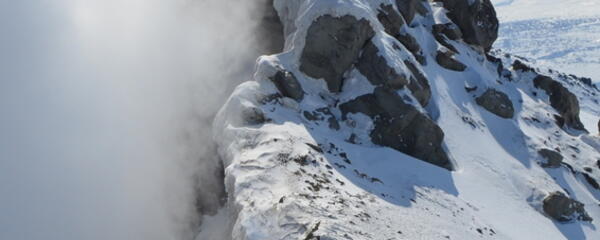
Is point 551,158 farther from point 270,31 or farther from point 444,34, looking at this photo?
point 270,31

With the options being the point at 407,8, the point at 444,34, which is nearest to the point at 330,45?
the point at 407,8

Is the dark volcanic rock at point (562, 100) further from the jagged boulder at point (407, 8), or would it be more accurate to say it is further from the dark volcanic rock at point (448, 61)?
the jagged boulder at point (407, 8)

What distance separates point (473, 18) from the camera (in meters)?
44.2

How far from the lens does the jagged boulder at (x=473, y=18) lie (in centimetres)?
4406

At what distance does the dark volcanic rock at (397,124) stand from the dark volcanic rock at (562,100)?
23.0 m

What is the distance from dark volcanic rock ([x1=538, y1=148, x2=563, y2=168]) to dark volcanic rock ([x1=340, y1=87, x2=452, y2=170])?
38.2ft

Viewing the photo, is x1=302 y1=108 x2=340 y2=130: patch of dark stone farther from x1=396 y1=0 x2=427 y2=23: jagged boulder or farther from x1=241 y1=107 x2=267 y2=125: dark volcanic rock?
x1=396 y1=0 x2=427 y2=23: jagged boulder

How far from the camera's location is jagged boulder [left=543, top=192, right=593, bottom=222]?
96.6 feet

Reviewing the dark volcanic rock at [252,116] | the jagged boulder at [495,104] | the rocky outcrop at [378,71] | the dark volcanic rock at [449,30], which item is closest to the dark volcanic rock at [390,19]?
the rocky outcrop at [378,71]

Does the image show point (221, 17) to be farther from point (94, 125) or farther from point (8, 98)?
point (8, 98)

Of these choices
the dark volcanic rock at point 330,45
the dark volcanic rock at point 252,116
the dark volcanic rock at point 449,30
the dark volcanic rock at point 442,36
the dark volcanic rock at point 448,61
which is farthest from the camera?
the dark volcanic rock at point 449,30

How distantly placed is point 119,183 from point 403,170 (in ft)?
47.6

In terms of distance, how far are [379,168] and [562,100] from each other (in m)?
28.5

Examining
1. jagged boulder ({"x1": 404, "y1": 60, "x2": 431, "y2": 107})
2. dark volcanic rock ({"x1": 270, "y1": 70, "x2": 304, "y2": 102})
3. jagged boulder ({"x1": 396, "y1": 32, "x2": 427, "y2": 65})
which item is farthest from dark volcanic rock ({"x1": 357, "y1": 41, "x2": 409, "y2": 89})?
jagged boulder ({"x1": 396, "y1": 32, "x2": 427, "y2": 65})
